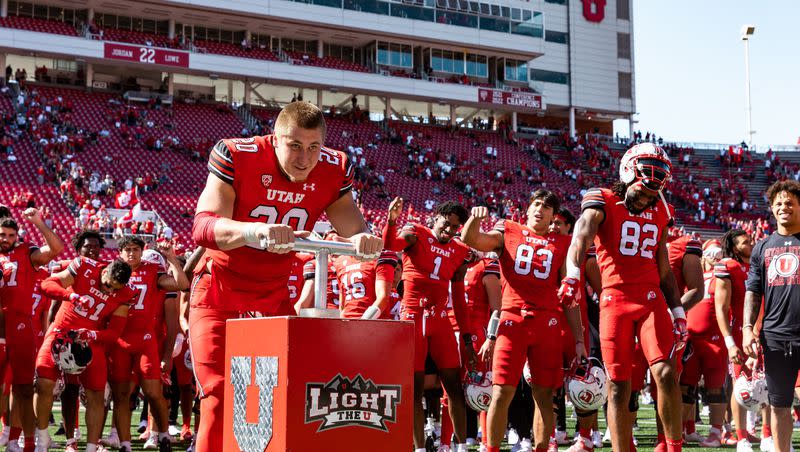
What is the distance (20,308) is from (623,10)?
5936 centimetres

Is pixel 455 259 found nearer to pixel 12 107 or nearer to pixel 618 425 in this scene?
pixel 618 425

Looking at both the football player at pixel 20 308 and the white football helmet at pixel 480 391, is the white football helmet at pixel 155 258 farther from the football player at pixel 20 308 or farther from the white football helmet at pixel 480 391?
the white football helmet at pixel 480 391

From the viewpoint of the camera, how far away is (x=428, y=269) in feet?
30.9

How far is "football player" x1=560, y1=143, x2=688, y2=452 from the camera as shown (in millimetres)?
7230

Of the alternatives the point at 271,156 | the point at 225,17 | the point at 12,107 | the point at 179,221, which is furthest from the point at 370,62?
the point at 271,156

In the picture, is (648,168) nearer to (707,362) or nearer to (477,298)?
(707,362)

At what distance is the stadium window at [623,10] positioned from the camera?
63.9 metres

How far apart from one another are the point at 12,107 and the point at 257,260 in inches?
1502

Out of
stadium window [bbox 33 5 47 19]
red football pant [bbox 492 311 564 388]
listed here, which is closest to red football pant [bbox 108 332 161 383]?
red football pant [bbox 492 311 564 388]

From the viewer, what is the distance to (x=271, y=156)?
4.95 m

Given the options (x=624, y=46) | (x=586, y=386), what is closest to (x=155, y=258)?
(x=586, y=386)

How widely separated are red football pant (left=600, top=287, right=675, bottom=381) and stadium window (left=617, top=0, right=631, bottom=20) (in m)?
59.3

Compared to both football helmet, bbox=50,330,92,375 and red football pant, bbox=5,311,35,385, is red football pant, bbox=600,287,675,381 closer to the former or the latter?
football helmet, bbox=50,330,92,375

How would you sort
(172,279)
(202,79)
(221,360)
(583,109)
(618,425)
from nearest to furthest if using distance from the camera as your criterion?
(221,360) < (618,425) < (172,279) < (202,79) < (583,109)
